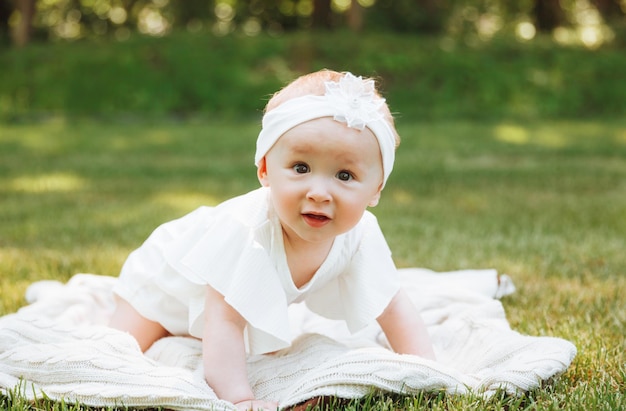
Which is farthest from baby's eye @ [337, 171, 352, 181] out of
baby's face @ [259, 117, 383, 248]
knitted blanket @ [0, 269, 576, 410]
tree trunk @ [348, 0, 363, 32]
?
tree trunk @ [348, 0, 363, 32]

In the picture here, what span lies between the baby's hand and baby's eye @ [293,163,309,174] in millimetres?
602

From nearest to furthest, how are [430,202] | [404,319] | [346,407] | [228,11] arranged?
[346,407], [404,319], [430,202], [228,11]

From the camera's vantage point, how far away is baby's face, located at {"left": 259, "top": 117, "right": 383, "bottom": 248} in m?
1.98

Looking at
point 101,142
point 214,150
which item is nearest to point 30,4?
point 101,142

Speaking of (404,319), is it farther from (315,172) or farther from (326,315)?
(315,172)

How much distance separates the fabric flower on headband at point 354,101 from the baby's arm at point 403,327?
2.10 feet

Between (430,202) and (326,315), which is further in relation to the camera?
(430,202)

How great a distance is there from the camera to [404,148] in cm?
782

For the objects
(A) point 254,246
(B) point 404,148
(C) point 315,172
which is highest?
(C) point 315,172

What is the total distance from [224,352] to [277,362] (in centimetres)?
27

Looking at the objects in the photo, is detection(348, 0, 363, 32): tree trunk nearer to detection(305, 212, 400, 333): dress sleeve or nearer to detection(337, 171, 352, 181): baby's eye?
detection(305, 212, 400, 333): dress sleeve

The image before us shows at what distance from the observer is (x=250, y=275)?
212 cm

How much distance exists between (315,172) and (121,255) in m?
1.93

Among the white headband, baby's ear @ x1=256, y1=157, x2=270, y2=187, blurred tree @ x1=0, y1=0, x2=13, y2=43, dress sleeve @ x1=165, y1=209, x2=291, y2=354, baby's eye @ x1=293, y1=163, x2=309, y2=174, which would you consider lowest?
dress sleeve @ x1=165, y1=209, x2=291, y2=354
